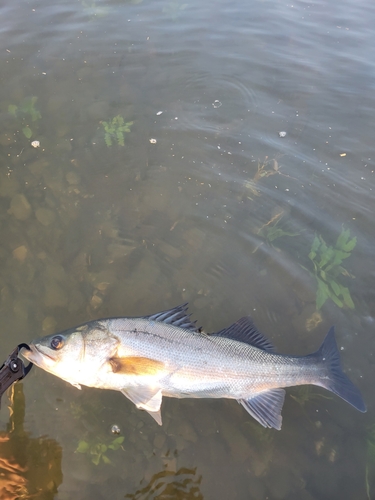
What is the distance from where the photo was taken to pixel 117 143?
5617 mm

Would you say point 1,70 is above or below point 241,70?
above

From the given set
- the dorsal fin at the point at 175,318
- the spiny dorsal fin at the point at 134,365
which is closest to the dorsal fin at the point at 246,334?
the dorsal fin at the point at 175,318

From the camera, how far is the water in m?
3.55

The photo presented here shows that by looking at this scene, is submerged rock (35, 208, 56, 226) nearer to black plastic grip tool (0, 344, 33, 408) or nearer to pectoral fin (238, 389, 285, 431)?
black plastic grip tool (0, 344, 33, 408)

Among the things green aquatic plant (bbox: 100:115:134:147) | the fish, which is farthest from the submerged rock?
the fish

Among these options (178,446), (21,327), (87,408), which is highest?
(21,327)

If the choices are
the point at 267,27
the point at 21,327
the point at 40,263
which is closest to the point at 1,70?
the point at 40,263

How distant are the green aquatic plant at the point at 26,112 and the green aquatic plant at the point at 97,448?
4346 millimetres

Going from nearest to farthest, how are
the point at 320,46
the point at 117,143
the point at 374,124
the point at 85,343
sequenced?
the point at 85,343 < the point at 117,143 < the point at 374,124 < the point at 320,46

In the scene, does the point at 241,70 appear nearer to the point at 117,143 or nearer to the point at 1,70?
the point at 117,143

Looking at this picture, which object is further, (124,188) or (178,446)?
(124,188)

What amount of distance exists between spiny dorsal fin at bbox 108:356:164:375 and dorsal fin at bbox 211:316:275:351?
0.70 metres

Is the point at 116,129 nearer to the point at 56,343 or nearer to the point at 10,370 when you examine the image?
the point at 56,343

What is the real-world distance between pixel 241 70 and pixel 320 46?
7.11ft
